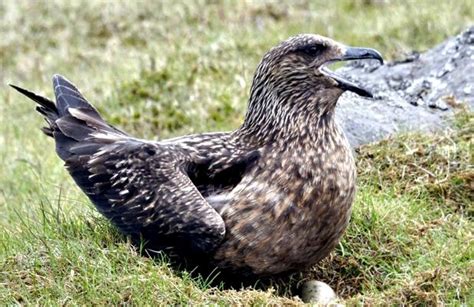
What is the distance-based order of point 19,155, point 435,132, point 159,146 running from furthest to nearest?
point 19,155 < point 435,132 < point 159,146

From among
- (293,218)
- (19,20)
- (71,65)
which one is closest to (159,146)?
(293,218)

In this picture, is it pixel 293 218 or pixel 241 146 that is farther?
pixel 241 146

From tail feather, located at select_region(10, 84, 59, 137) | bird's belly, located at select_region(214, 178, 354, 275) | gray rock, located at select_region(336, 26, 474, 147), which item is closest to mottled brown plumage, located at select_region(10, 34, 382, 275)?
bird's belly, located at select_region(214, 178, 354, 275)

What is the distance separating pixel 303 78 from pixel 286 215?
0.77 metres

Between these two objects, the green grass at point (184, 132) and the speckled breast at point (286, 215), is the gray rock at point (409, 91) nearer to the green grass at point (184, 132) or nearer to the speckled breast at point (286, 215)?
the green grass at point (184, 132)

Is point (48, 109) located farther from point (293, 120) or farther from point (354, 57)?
point (354, 57)

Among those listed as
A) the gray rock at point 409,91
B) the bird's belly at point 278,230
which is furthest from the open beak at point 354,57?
the gray rock at point 409,91

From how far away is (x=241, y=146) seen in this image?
5.62m

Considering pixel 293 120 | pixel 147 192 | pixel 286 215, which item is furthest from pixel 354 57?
pixel 147 192

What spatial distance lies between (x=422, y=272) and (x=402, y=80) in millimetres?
2775

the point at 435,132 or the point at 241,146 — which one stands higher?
the point at 241,146

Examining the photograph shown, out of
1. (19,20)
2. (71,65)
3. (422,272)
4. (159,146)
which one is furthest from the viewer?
(19,20)

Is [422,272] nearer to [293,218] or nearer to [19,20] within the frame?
[293,218]

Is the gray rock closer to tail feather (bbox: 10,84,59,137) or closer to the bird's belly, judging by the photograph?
the bird's belly
